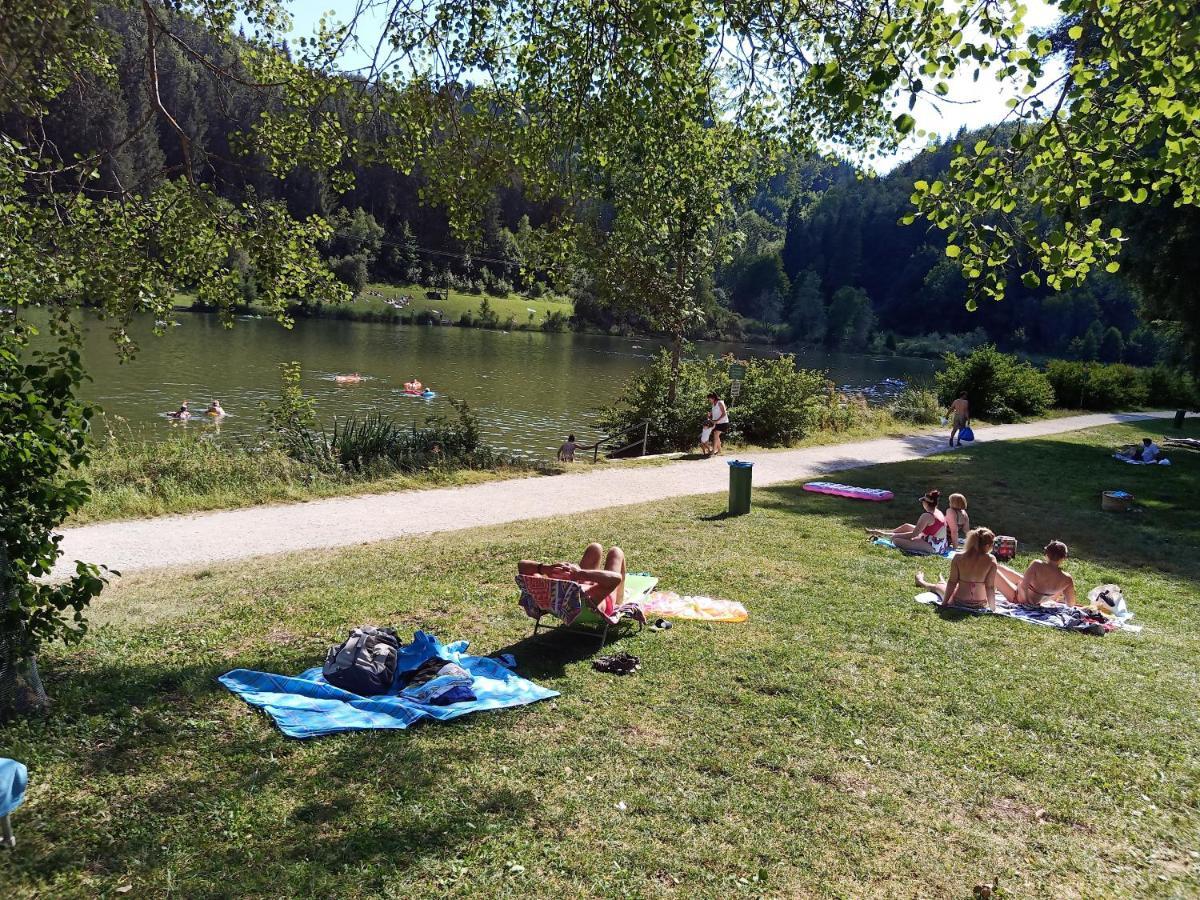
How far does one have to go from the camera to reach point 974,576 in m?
8.67

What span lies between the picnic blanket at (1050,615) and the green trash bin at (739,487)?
4.25 metres

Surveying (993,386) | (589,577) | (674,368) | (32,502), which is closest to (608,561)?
(589,577)

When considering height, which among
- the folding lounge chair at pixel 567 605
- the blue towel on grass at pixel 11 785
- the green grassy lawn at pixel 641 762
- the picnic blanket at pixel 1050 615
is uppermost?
the blue towel on grass at pixel 11 785

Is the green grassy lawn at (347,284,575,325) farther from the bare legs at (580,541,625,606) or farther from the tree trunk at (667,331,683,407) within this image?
the bare legs at (580,541,625,606)

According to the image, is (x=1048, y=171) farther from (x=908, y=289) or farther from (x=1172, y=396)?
(x=908, y=289)

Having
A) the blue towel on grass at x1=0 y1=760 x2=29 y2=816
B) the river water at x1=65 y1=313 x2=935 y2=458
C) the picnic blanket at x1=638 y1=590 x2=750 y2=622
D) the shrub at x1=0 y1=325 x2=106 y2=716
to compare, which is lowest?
the river water at x1=65 y1=313 x2=935 y2=458

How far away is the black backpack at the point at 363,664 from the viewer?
5863 mm

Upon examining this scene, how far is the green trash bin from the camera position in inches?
512

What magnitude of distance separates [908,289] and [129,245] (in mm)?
164360

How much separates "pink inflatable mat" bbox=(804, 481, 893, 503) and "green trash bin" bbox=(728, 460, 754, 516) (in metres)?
2.95

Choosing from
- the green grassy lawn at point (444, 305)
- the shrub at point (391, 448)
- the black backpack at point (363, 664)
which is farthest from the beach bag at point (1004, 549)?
the green grassy lawn at point (444, 305)

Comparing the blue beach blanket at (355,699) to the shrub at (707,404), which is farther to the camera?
the shrub at (707,404)

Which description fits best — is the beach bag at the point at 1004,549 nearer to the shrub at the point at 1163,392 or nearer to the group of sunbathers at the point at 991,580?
the group of sunbathers at the point at 991,580

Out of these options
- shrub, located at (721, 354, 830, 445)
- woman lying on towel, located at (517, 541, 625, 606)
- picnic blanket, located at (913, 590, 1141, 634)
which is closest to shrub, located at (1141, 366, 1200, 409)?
shrub, located at (721, 354, 830, 445)
